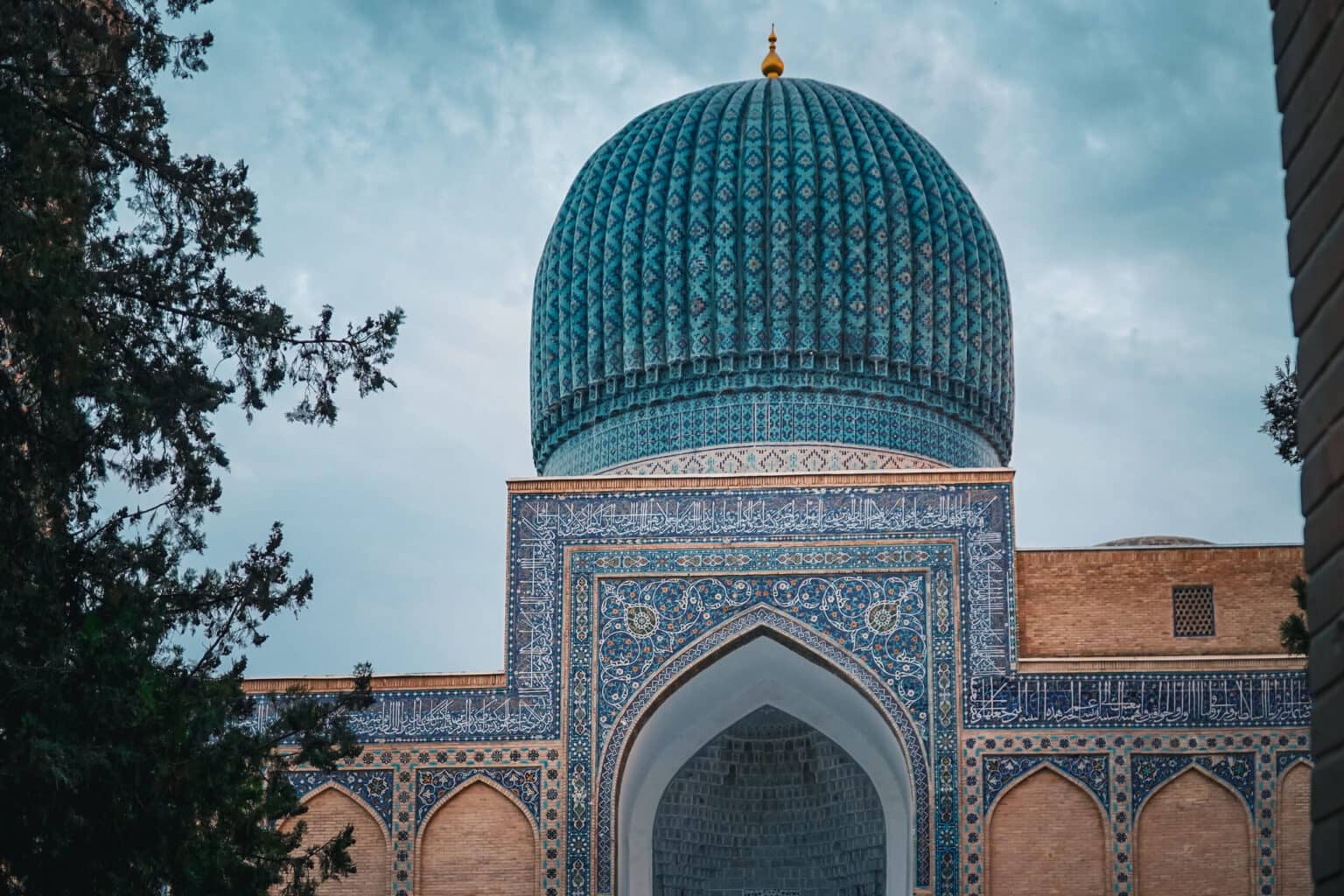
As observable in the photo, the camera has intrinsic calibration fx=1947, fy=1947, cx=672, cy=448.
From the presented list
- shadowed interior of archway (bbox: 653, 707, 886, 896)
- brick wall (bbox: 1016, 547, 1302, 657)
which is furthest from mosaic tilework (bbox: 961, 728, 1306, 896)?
shadowed interior of archway (bbox: 653, 707, 886, 896)

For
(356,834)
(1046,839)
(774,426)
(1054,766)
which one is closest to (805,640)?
(1054,766)

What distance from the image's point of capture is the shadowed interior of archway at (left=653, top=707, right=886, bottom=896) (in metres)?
10.0

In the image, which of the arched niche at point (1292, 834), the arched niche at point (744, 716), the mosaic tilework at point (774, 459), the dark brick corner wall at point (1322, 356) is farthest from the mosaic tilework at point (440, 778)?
the dark brick corner wall at point (1322, 356)

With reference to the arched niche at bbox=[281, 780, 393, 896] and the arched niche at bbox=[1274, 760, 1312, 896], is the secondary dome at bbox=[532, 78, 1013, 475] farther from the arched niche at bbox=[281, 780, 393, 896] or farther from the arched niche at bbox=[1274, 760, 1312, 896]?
the arched niche at bbox=[1274, 760, 1312, 896]

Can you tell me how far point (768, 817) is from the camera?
1031 centimetres

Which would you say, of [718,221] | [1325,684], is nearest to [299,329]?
[1325,684]

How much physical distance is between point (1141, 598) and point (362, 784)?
390 cm

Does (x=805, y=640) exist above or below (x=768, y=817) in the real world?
above

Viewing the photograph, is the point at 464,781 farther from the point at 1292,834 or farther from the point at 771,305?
the point at 1292,834

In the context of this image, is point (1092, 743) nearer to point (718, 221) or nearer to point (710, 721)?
point (710, 721)

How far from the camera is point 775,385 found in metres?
10.5

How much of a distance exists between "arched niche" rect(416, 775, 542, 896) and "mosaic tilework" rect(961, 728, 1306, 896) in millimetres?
2030

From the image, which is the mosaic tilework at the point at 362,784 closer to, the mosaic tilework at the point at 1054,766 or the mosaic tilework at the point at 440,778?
the mosaic tilework at the point at 440,778

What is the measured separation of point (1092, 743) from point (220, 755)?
522 centimetres
